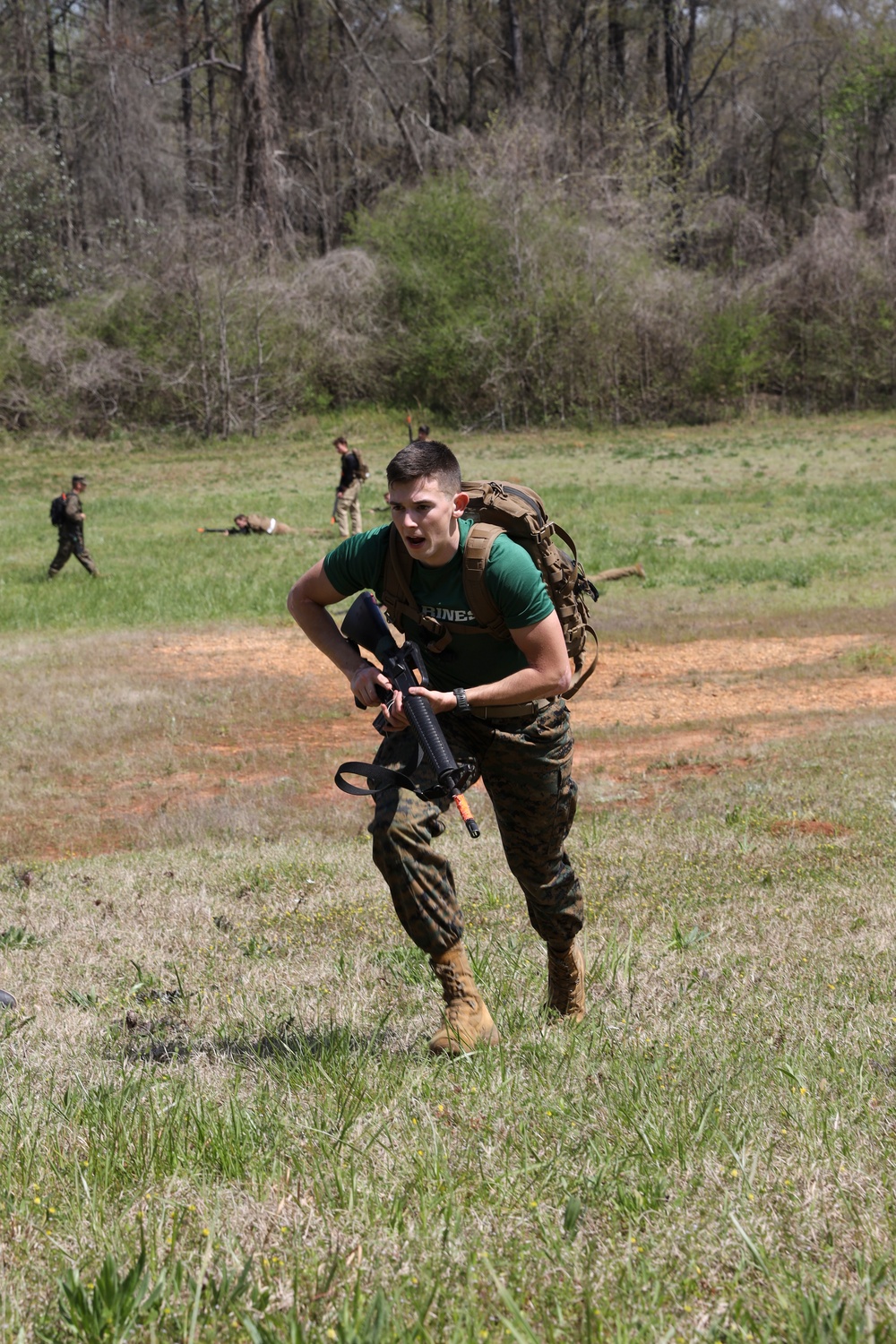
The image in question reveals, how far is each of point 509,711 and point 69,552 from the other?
15.4 metres

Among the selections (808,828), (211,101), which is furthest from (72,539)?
(211,101)

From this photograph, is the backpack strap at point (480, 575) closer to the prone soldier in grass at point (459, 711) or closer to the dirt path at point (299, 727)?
the prone soldier in grass at point (459, 711)

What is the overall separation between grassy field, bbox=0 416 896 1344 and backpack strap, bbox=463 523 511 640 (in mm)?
1302

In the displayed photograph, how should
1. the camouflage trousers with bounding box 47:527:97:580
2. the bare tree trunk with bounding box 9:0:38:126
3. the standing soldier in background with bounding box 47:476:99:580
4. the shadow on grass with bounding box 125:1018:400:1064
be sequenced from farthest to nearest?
the bare tree trunk with bounding box 9:0:38:126, the camouflage trousers with bounding box 47:527:97:580, the standing soldier in background with bounding box 47:476:99:580, the shadow on grass with bounding box 125:1018:400:1064

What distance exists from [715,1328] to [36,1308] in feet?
4.10

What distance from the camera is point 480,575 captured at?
3.80 meters

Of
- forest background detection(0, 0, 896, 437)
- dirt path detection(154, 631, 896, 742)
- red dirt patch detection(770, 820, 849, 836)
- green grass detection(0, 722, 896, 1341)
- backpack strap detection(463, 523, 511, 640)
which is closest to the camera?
green grass detection(0, 722, 896, 1341)

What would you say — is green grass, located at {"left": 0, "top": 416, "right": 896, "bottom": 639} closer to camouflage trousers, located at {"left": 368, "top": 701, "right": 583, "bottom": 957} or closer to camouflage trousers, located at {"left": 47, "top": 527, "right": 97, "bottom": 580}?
camouflage trousers, located at {"left": 47, "top": 527, "right": 97, "bottom": 580}

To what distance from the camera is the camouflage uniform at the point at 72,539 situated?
57.9ft

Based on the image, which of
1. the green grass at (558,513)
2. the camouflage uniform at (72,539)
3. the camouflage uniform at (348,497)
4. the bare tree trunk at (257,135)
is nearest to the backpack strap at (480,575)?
the green grass at (558,513)

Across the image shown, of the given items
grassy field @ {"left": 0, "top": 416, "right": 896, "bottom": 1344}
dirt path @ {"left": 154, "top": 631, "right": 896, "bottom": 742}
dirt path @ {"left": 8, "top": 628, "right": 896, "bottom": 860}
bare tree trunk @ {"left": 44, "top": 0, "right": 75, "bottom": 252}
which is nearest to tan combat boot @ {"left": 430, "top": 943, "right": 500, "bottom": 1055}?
grassy field @ {"left": 0, "top": 416, "right": 896, "bottom": 1344}

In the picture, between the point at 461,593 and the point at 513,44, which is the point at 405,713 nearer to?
the point at 461,593

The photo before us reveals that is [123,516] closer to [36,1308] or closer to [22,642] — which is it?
[22,642]

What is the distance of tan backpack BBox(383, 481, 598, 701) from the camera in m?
3.83
